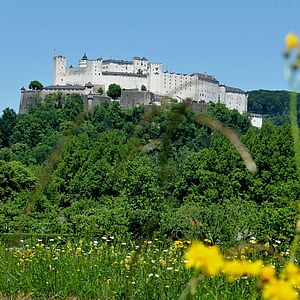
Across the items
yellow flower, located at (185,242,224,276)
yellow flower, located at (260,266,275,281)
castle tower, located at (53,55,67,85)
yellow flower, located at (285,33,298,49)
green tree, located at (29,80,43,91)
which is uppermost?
castle tower, located at (53,55,67,85)

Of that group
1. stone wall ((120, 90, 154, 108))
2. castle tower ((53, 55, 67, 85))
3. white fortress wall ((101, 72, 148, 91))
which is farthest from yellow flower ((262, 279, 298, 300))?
castle tower ((53, 55, 67, 85))

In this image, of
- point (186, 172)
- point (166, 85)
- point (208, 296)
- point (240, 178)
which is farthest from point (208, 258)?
point (166, 85)

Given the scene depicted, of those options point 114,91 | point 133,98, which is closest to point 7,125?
point 133,98

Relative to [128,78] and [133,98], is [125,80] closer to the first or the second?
[128,78]

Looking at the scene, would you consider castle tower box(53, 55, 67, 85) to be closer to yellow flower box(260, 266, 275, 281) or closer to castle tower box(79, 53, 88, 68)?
castle tower box(79, 53, 88, 68)

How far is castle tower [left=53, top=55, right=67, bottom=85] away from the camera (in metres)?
103

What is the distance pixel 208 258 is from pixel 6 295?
335 centimetres

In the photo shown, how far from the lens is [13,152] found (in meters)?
55.1

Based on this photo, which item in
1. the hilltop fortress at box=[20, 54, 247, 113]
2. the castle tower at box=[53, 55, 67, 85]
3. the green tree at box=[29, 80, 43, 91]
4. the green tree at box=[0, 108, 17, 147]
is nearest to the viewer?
the green tree at box=[0, 108, 17, 147]

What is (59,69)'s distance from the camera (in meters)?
104

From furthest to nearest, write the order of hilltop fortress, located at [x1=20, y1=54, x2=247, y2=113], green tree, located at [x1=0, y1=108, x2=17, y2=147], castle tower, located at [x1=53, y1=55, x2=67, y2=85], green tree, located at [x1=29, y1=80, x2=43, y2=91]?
castle tower, located at [x1=53, y1=55, x2=67, y2=85] < hilltop fortress, located at [x1=20, y1=54, x2=247, y2=113] < green tree, located at [x1=29, y1=80, x2=43, y2=91] < green tree, located at [x1=0, y1=108, x2=17, y2=147]

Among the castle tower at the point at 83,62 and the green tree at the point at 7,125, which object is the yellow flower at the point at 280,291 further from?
the castle tower at the point at 83,62

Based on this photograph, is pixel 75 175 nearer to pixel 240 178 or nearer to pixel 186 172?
pixel 186 172

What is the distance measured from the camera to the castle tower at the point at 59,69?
103 m
